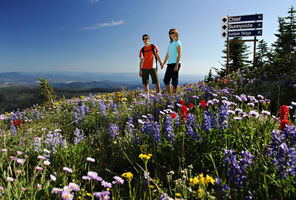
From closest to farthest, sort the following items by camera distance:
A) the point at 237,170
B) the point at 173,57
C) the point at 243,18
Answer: the point at 237,170 < the point at 173,57 < the point at 243,18

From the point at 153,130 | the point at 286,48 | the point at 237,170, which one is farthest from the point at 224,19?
the point at 237,170

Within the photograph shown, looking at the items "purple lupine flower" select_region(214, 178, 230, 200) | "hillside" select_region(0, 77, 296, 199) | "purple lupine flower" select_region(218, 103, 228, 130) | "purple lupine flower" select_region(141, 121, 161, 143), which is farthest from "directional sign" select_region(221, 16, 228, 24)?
Answer: "purple lupine flower" select_region(214, 178, 230, 200)

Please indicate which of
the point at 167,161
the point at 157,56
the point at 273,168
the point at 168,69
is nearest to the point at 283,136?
the point at 273,168

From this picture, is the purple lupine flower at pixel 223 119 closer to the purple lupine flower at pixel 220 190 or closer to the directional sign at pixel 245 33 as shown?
the purple lupine flower at pixel 220 190

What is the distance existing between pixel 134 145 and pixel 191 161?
3.19 feet

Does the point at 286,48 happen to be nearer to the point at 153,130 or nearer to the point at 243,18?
the point at 243,18

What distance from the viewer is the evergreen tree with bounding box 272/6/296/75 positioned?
7641 mm

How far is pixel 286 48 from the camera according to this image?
9.28 meters

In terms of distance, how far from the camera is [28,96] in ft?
613

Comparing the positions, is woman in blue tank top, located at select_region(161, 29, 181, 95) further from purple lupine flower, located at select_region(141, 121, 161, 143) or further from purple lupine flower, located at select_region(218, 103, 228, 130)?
purple lupine flower, located at select_region(218, 103, 228, 130)

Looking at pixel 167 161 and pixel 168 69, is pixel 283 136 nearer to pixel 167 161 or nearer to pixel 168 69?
pixel 167 161

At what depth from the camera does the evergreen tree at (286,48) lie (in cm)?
764

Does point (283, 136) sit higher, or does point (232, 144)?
point (283, 136)

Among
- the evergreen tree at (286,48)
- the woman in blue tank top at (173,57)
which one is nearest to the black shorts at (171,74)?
the woman in blue tank top at (173,57)
